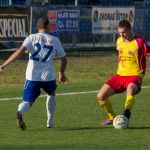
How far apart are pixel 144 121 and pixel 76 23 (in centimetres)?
1923

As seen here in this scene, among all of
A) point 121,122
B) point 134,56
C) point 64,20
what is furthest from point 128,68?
point 64,20

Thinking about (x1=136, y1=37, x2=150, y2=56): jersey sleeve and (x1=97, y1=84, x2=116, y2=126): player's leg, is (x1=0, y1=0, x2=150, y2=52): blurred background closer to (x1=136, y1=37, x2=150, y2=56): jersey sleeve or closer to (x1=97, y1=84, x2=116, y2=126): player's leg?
(x1=97, y1=84, x2=116, y2=126): player's leg

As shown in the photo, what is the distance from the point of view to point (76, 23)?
1292 inches

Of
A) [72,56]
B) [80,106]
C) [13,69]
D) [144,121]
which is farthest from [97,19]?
[144,121]

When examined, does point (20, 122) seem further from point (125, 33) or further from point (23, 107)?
point (125, 33)

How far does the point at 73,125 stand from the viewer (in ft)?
43.7

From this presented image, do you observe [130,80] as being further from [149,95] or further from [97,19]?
[97,19]

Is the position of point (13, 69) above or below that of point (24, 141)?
below

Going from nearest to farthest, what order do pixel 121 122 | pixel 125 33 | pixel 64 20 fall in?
pixel 121 122
pixel 125 33
pixel 64 20

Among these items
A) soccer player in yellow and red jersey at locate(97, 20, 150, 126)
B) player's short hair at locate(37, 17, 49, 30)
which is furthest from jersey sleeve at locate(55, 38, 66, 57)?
soccer player in yellow and red jersey at locate(97, 20, 150, 126)

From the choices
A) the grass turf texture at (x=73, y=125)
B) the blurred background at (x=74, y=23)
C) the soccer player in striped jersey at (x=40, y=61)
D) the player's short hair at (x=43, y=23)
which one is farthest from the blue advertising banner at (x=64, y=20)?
the player's short hair at (x=43, y=23)

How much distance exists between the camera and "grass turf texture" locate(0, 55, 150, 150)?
36.7ft

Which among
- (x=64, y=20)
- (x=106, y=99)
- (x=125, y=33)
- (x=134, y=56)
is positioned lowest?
(x=64, y=20)

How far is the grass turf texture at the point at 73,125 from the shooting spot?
1120 centimetres
